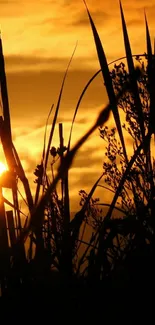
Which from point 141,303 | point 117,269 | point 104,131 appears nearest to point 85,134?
point 141,303

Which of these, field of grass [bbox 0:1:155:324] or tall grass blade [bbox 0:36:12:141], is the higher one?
tall grass blade [bbox 0:36:12:141]

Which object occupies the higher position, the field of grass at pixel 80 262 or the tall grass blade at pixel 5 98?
the tall grass blade at pixel 5 98

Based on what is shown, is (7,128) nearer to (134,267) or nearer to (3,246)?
(3,246)

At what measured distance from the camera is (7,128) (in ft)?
7.22

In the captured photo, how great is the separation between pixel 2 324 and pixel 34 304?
0.15 m

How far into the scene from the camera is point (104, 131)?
32.0ft

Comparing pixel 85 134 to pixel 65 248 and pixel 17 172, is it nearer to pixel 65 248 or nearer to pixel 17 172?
pixel 65 248

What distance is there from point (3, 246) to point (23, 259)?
0.46 ft

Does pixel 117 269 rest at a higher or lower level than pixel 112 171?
lower

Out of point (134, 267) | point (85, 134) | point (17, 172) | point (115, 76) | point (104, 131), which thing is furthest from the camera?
point (104, 131)

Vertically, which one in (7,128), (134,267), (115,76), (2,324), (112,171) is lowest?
(2,324)

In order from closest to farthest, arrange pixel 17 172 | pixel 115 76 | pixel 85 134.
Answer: pixel 85 134 → pixel 17 172 → pixel 115 76

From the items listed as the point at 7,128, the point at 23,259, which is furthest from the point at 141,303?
the point at 7,128

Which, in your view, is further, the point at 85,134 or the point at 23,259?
the point at 23,259
